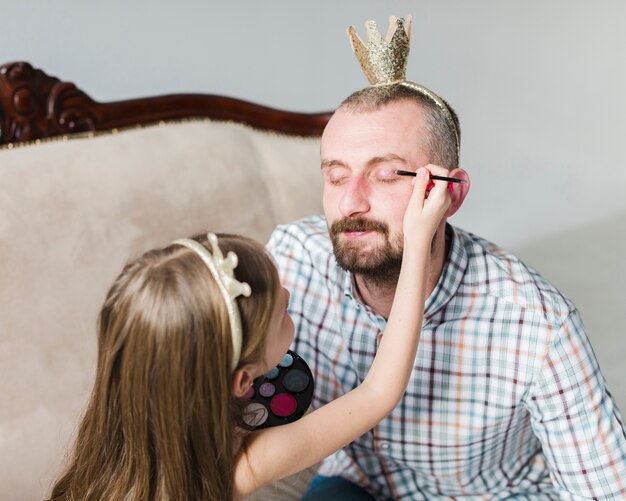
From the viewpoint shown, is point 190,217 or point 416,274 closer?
point 416,274

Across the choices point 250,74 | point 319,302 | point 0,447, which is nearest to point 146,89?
point 250,74

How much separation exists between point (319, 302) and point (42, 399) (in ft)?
2.17

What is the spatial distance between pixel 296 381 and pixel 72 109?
2.99 feet

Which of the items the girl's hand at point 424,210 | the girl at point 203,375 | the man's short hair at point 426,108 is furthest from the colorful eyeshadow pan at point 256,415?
the man's short hair at point 426,108

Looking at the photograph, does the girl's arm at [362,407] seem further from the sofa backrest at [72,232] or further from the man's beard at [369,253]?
the sofa backrest at [72,232]

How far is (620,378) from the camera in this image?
2.30 meters

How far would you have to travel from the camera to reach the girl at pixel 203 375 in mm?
1328

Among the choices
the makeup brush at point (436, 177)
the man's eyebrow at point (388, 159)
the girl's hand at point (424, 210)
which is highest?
the man's eyebrow at point (388, 159)

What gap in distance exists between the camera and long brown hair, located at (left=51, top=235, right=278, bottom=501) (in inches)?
52.1

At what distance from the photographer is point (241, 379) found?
4.67 feet

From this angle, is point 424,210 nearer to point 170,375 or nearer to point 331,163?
point 331,163

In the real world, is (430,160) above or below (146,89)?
below

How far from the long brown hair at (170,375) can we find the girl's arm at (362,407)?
0.06 meters

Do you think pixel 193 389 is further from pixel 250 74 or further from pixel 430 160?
pixel 250 74
